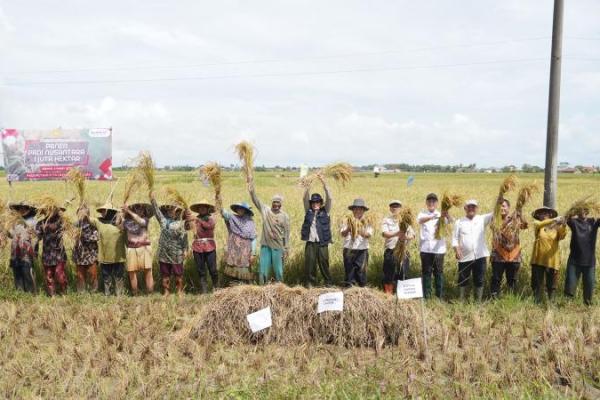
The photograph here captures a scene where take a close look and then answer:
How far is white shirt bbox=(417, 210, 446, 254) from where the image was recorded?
7.10m

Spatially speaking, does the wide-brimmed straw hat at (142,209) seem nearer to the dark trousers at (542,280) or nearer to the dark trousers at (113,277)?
the dark trousers at (113,277)

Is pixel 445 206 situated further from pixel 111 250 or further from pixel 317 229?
pixel 111 250

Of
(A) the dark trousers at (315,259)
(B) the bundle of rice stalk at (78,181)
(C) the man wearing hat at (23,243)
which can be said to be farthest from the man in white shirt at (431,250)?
(C) the man wearing hat at (23,243)

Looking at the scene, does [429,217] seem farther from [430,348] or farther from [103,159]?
[103,159]

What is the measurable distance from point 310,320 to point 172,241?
9.27 feet

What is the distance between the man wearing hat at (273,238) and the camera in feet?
23.7

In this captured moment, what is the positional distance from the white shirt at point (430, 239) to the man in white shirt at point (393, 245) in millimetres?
208

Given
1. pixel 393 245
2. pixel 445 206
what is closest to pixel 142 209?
pixel 393 245

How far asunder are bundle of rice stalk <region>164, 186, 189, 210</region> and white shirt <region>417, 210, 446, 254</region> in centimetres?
350

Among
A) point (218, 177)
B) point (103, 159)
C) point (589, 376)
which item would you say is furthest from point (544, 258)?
point (103, 159)

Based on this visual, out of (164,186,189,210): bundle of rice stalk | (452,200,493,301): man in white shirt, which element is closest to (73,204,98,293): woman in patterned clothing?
(164,186,189,210): bundle of rice stalk

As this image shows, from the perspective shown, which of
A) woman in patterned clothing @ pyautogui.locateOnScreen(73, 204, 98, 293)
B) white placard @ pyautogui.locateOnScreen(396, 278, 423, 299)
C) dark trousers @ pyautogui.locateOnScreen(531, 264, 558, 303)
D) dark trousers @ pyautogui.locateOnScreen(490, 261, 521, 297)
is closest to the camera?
white placard @ pyautogui.locateOnScreen(396, 278, 423, 299)

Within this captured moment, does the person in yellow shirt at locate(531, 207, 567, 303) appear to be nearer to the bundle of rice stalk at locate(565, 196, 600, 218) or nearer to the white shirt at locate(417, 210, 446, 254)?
the bundle of rice stalk at locate(565, 196, 600, 218)

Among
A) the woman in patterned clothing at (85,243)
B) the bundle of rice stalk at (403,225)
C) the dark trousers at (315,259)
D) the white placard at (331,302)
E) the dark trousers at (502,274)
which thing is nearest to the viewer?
the white placard at (331,302)
